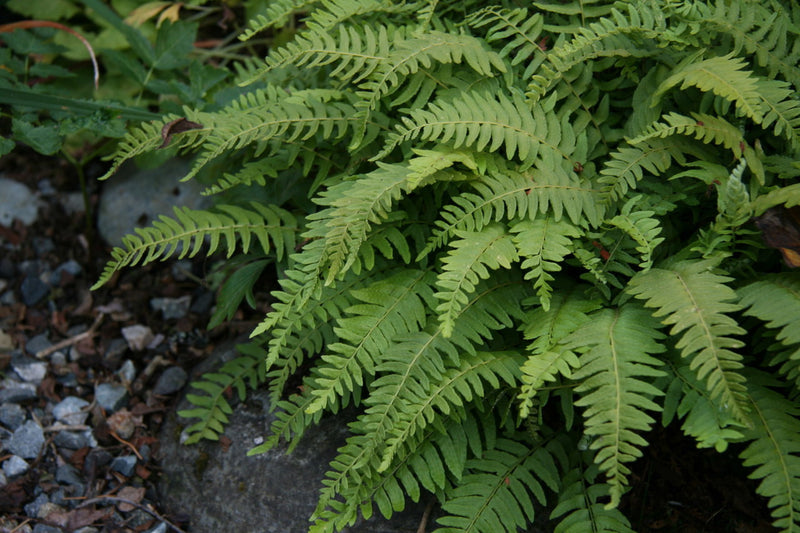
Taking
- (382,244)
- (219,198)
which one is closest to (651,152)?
(382,244)

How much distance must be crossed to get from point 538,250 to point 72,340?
2228 mm


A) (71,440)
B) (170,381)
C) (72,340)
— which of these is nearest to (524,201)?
(170,381)

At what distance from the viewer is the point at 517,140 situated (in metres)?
2.16

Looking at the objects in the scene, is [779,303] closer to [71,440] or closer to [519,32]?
[519,32]

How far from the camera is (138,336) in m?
3.13

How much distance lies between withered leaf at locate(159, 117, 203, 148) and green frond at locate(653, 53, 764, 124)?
4.90 feet

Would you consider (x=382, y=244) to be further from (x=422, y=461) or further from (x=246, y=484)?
(x=246, y=484)

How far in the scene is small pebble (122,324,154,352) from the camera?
122 inches

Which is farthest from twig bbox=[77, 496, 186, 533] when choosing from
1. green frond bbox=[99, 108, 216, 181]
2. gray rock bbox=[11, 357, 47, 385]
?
green frond bbox=[99, 108, 216, 181]

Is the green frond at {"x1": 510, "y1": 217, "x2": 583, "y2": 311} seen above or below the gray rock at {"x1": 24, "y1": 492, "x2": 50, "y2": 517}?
above

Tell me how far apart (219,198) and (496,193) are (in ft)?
4.16

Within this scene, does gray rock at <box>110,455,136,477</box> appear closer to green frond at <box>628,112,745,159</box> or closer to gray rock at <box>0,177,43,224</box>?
gray rock at <box>0,177,43,224</box>

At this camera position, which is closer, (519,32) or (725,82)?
(725,82)

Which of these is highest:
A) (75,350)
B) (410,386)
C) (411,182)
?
(411,182)
